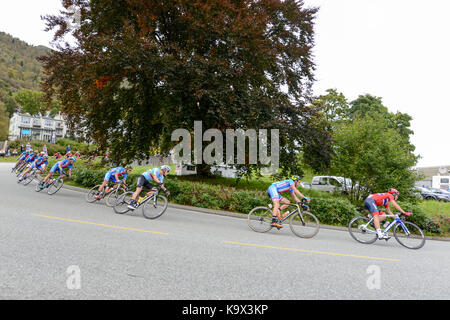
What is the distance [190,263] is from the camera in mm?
4648

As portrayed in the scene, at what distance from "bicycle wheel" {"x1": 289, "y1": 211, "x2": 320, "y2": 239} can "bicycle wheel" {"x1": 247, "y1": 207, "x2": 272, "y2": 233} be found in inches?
27.0

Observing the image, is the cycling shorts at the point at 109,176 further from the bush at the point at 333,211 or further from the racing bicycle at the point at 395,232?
the racing bicycle at the point at 395,232

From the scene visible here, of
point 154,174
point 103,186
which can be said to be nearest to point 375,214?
point 154,174

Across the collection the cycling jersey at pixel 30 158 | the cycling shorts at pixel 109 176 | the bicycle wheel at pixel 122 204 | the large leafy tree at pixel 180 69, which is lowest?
the bicycle wheel at pixel 122 204

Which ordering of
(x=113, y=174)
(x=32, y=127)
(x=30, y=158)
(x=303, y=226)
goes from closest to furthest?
(x=303, y=226) < (x=113, y=174) < (x=30, y=158) < (x=32, y=127)

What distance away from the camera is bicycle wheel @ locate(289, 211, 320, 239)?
318 inches

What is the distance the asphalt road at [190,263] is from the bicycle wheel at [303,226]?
0.32 meters

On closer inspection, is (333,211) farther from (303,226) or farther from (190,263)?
(190,263)

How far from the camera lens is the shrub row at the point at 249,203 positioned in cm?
1080

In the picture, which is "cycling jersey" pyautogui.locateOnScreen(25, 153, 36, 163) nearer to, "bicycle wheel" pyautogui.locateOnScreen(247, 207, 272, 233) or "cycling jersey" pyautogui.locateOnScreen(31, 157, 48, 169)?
"cycling jersey" pyautogui.locateOnScreen(31, 157, 48, 169)

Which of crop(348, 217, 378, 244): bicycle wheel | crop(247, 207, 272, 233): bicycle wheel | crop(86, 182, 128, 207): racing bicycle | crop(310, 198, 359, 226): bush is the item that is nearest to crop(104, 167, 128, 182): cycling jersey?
crop(86, 182, 128, 207): racing bicycle

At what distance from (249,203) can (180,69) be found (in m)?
6.42

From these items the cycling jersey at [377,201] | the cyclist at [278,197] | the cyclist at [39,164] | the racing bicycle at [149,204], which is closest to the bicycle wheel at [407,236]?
the cycling jersey at [377,201]

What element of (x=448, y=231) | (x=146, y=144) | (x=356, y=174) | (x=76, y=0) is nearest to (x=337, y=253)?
(x=448, y=231)
